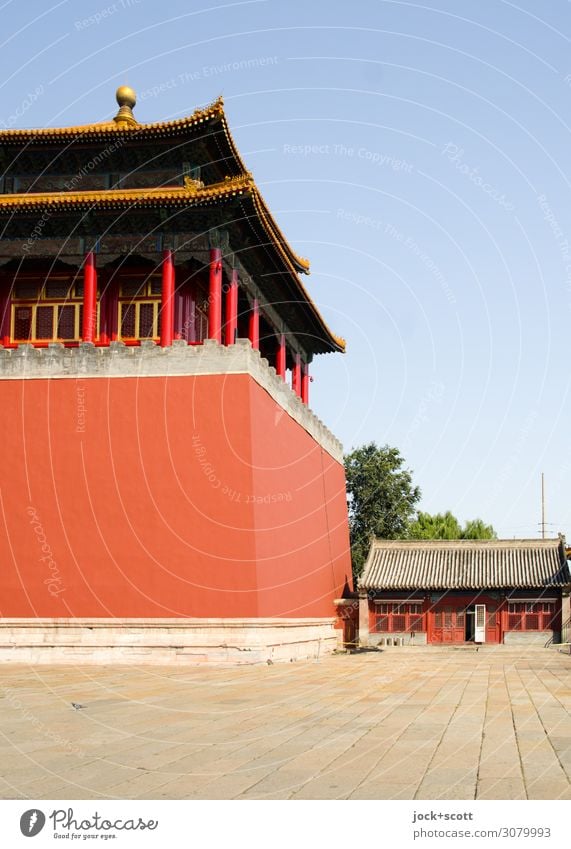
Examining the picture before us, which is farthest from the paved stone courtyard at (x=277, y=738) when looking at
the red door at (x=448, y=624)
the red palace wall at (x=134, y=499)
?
the red door at (x=448, y=624)

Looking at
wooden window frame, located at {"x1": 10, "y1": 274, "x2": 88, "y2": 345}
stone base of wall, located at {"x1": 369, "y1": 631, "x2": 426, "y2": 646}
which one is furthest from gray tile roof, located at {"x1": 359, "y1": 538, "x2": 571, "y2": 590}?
wooden window frame, located at {"x1": 10, "y1": 274, "x2": 88, "y2": 345}

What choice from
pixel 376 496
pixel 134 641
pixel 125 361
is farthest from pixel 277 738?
pixel 376 496

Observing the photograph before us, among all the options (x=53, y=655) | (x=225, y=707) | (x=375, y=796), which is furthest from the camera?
(x=53, y=655)

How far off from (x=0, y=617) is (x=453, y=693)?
338 inches

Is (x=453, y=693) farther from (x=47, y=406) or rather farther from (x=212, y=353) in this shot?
(x=47, y=406)

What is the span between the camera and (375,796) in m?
5.37

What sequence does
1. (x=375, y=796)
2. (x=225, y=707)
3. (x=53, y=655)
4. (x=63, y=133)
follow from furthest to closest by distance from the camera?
(x=63, y=133), (x=53, y=655), (x=225, y=707), (x=375, y=796)

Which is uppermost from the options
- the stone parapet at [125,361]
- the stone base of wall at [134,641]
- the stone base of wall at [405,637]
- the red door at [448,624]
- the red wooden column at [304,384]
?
the red wooden column at [304,384]

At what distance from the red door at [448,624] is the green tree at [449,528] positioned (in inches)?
835

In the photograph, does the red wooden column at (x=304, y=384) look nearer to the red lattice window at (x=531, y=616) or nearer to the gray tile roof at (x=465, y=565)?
the gray tile roof at (x=465, y=565)

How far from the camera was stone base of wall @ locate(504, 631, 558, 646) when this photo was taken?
31.1 metres

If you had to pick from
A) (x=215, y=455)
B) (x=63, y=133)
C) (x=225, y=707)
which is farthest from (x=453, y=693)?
(x=63, y=133)

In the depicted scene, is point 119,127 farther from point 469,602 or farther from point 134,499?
point 469,602

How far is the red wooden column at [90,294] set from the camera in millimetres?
19406
